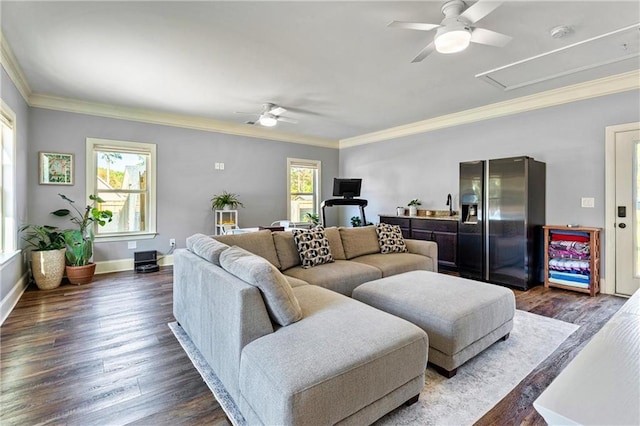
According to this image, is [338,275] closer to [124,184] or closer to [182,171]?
[182,171]

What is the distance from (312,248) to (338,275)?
Result: 1.52ft

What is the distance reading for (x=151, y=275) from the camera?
183 inches

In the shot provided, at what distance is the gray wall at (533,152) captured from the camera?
12.6ft

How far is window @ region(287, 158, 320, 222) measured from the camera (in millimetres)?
6883

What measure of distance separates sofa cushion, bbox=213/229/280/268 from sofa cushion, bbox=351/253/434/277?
103 cm

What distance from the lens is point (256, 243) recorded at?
120 inches

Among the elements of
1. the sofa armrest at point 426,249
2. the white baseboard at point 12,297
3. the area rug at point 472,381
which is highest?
the sofa armrest at point 426,249

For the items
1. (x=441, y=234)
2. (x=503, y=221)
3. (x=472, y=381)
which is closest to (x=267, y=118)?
(x=441, y=234)

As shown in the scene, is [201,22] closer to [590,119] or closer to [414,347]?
[414,347]

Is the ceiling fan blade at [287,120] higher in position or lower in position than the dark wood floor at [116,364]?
higher

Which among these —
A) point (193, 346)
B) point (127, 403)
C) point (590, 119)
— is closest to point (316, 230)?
point (193, 346)

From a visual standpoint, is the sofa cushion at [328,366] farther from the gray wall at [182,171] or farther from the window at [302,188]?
the window at [302,188]

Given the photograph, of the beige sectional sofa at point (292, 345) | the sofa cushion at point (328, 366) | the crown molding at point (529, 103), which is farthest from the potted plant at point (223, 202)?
the sofa cushion at point (328, 366)

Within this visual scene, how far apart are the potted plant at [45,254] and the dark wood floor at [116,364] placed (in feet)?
1.01
